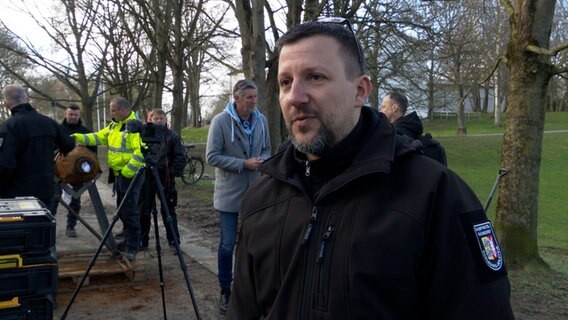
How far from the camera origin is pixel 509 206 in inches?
260

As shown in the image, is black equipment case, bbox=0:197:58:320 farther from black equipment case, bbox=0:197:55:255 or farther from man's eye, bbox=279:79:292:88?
man's eye, bbox=279:79:292:88

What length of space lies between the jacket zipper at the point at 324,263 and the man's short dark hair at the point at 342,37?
499 mm

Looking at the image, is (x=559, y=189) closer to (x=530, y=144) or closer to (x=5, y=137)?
(x=530, y=144)

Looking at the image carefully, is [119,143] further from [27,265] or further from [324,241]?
[324,241]

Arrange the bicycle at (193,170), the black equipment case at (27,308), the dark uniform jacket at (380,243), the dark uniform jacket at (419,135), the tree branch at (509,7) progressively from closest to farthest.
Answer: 1. the dark uniform jacket at (380,243)
2. the black equipment case at (27,308)
3. the dark uniform jacket at (419,135)
4. the tree branch at (509,7)
5. the bicycle at (193,170)

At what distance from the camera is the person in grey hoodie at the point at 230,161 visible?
4.88 metres

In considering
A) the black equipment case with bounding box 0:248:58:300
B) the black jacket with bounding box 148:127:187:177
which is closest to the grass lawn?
the black jacket with bounding box 148:127:187:177

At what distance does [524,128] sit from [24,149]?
220 inches

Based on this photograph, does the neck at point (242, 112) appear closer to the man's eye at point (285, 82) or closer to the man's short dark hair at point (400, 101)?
the man's short dark hair at point (400, 101)

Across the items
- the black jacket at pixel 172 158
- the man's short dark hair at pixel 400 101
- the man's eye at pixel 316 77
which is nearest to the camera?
the man's eye at pixel 316 77

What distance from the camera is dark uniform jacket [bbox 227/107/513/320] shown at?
1.50m

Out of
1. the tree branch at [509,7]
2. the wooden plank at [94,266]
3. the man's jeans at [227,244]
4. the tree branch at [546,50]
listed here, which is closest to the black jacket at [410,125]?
the man's jeans at [227,244]

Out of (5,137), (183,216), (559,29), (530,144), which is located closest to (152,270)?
(5,137)

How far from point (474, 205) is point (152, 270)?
5.49 metres
